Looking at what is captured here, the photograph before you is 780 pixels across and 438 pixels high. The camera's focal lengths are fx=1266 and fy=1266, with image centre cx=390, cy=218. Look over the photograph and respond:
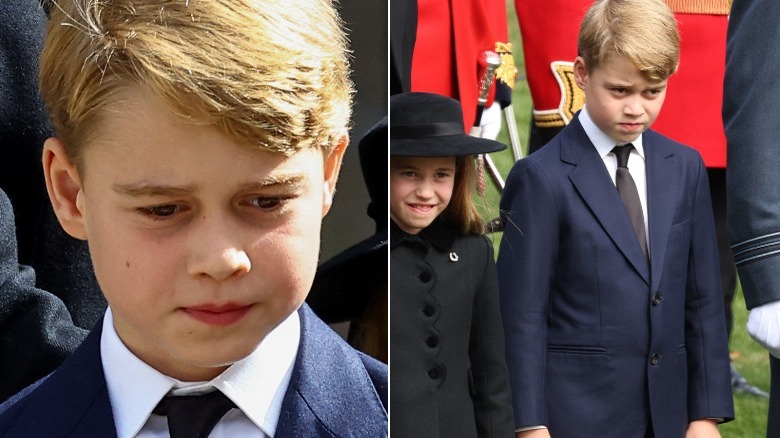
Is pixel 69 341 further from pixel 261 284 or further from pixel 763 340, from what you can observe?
pixel 763 340

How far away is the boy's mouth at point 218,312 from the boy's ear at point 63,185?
0.20 metres

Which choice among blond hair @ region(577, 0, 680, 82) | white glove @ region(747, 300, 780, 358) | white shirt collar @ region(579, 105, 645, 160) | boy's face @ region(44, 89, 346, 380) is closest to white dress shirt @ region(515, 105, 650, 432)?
white shirt collar @ region(579, 105, 645, 160)

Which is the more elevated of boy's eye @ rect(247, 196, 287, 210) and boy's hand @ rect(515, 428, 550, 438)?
boy's eye @ rect(247, 196, 287, 210)

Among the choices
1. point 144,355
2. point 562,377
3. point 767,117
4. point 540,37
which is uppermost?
point 540,37

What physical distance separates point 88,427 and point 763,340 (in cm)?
146

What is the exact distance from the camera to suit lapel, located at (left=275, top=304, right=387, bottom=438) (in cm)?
191

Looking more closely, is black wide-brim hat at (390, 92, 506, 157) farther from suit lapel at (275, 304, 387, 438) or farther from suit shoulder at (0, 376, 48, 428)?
suit shoulder at (0, 376, 48, 428)

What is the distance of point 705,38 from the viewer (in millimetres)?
2711

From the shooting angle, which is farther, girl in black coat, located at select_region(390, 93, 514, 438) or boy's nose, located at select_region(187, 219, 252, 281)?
girl in black coat, located at select_region(390, 93, 514, 438)

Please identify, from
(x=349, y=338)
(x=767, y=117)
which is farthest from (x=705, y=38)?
(x=349, y=338)

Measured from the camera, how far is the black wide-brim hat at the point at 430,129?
7.79 ft

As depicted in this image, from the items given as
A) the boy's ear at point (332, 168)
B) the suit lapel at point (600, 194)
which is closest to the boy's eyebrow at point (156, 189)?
the boy's ear at point (332, 168)

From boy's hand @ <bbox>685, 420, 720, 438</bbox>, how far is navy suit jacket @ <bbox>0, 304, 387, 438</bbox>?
2.97ft

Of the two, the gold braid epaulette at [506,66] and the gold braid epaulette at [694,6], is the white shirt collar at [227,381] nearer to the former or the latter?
the gold braid epaulette at [506,66]
